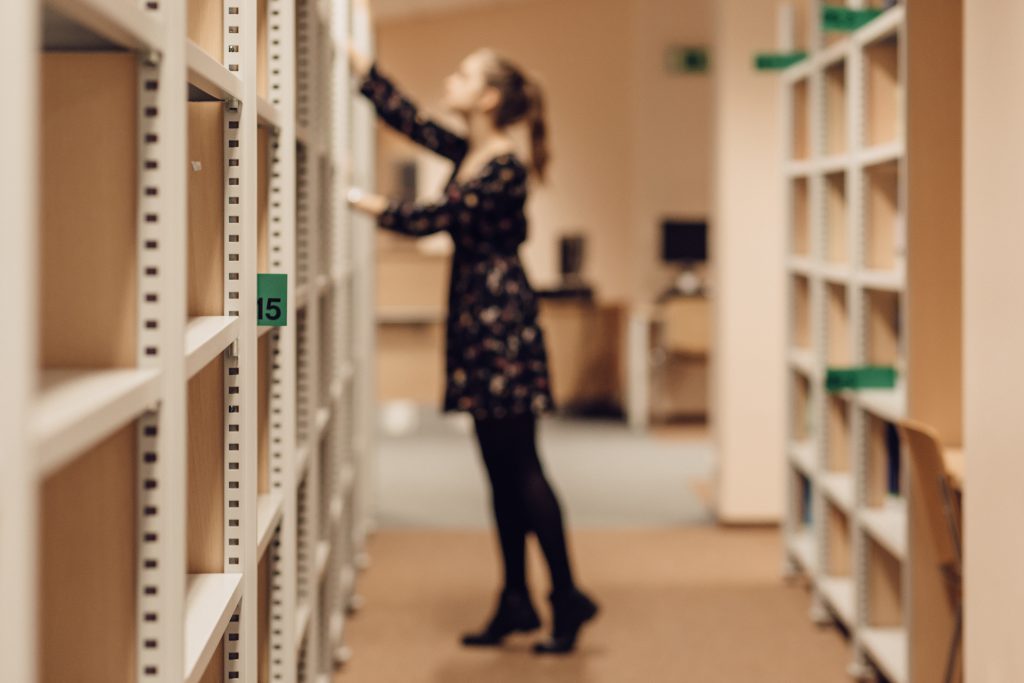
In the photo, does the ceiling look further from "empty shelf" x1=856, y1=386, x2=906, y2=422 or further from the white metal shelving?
"empty shelf" x1=856, y1=386, x2=906, y2=422

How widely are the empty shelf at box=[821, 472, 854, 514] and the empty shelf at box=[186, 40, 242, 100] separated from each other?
2396 mm

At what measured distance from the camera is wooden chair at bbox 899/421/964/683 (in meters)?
2.56

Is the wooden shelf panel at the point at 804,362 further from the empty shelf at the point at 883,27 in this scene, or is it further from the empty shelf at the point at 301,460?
the empty shelf at the point at 301,460

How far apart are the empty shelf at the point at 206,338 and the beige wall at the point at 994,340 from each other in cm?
125

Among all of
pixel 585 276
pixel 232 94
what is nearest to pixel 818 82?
pixel 232 94

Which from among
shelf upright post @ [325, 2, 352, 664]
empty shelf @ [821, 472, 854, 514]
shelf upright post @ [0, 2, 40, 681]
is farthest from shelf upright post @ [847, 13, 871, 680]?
shelf upright post @ [0, 2, 40, 681]

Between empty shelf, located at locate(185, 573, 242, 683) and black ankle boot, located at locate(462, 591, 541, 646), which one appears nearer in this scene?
empty shelf, located at locate(185, 573, 242, 683)

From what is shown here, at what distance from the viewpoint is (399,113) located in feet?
11.8

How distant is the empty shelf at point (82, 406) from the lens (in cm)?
88

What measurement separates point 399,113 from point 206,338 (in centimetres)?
221

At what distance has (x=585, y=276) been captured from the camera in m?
9.36

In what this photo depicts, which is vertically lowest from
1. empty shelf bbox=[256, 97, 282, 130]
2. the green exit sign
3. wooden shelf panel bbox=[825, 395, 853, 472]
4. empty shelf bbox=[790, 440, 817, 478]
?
empty shelf bbox=[790, 440, 817, 478]

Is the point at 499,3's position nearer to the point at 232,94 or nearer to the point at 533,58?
the point at 533,58

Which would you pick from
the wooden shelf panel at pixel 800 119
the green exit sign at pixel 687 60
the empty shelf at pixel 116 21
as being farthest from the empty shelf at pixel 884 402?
the green exit sign at pixel 687 60
